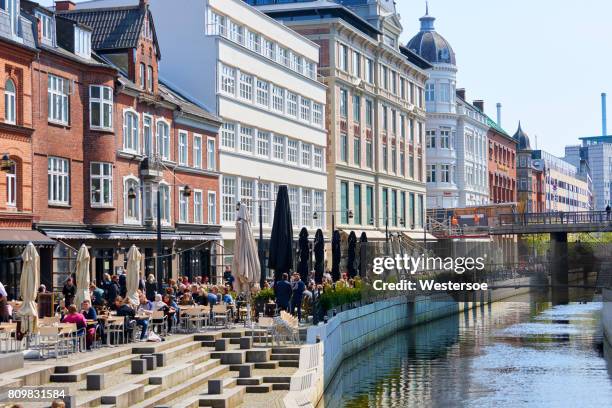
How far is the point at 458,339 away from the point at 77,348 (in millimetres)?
29221

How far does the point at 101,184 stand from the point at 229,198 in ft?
52.2

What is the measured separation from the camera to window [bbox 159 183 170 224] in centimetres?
5375

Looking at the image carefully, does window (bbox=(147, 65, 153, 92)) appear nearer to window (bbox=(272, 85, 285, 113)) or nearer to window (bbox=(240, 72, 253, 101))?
window (bbox=(240, 72, 253, 101))

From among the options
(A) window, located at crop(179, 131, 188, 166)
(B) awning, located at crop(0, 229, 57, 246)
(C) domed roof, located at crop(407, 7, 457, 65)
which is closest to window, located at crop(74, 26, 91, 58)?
(B) awning, located at crop(0, 229, 57, 246)

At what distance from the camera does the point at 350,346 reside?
42.2 meters

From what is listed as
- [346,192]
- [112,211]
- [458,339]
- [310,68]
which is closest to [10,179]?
[112,211]

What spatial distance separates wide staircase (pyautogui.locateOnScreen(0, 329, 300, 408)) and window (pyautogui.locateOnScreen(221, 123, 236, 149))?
29409 mm

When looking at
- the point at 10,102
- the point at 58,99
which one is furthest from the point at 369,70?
the point at 10,102

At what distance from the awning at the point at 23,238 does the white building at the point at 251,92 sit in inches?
779

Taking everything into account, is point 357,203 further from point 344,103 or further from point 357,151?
point 344,103

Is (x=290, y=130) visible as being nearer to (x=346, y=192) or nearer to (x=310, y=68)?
(x=310, y=68)

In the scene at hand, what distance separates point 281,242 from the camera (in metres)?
40.5

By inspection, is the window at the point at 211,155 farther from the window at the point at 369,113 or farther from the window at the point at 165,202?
the window at the point at 369,113

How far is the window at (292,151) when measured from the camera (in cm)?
7256
